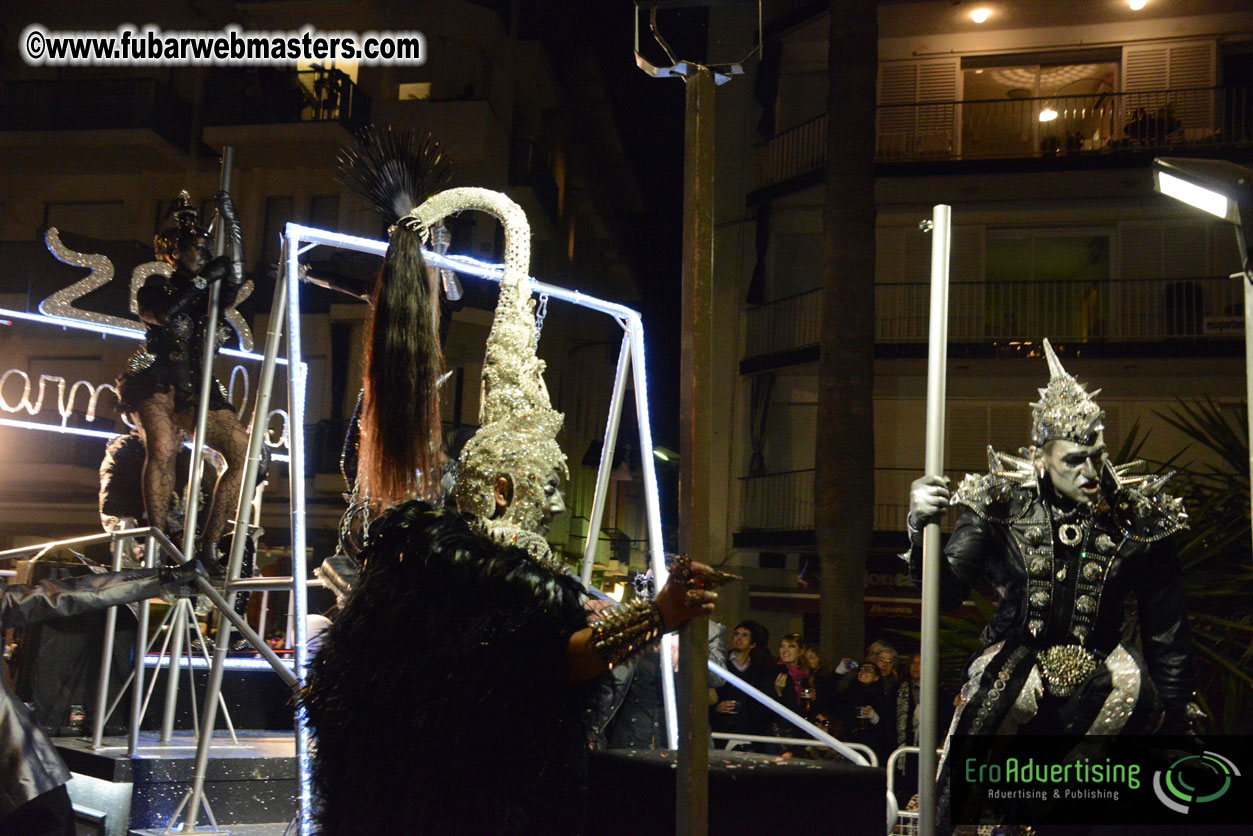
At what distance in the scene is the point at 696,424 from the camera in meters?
2.26

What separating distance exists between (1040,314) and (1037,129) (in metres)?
2.62

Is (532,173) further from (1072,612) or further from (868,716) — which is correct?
(1072,612)

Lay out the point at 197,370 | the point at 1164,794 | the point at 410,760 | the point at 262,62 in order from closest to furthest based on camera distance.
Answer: the point at 410,760
the point at 1164,794
the point at 197,370
the point at 262,62

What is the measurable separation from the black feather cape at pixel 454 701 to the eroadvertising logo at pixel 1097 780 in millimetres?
1668

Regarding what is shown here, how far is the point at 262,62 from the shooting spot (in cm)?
2042

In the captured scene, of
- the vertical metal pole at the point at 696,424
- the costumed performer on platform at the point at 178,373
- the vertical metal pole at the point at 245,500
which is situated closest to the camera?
the vertical metal pole at the point at 696,424

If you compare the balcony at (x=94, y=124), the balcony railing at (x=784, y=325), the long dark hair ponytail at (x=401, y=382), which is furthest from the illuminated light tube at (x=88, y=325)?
the balcony at (x=94, y=124)

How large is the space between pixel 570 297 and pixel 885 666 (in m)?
3.93

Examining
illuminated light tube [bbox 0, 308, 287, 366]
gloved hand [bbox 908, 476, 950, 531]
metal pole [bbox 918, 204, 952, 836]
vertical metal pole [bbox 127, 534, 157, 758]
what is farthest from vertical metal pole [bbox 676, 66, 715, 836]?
illuminated light tube [bbox 0, 308, 287, 366]

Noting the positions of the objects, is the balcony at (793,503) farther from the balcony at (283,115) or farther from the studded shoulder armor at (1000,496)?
the studded shoulder armor at (1000,496)

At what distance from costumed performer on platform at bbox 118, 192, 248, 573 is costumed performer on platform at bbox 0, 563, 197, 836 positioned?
250 centimetres

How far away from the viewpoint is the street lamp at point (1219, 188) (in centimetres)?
394

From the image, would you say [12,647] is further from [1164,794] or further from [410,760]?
[1164,794]

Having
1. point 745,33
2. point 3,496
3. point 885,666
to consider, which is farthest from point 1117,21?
point 3,496
